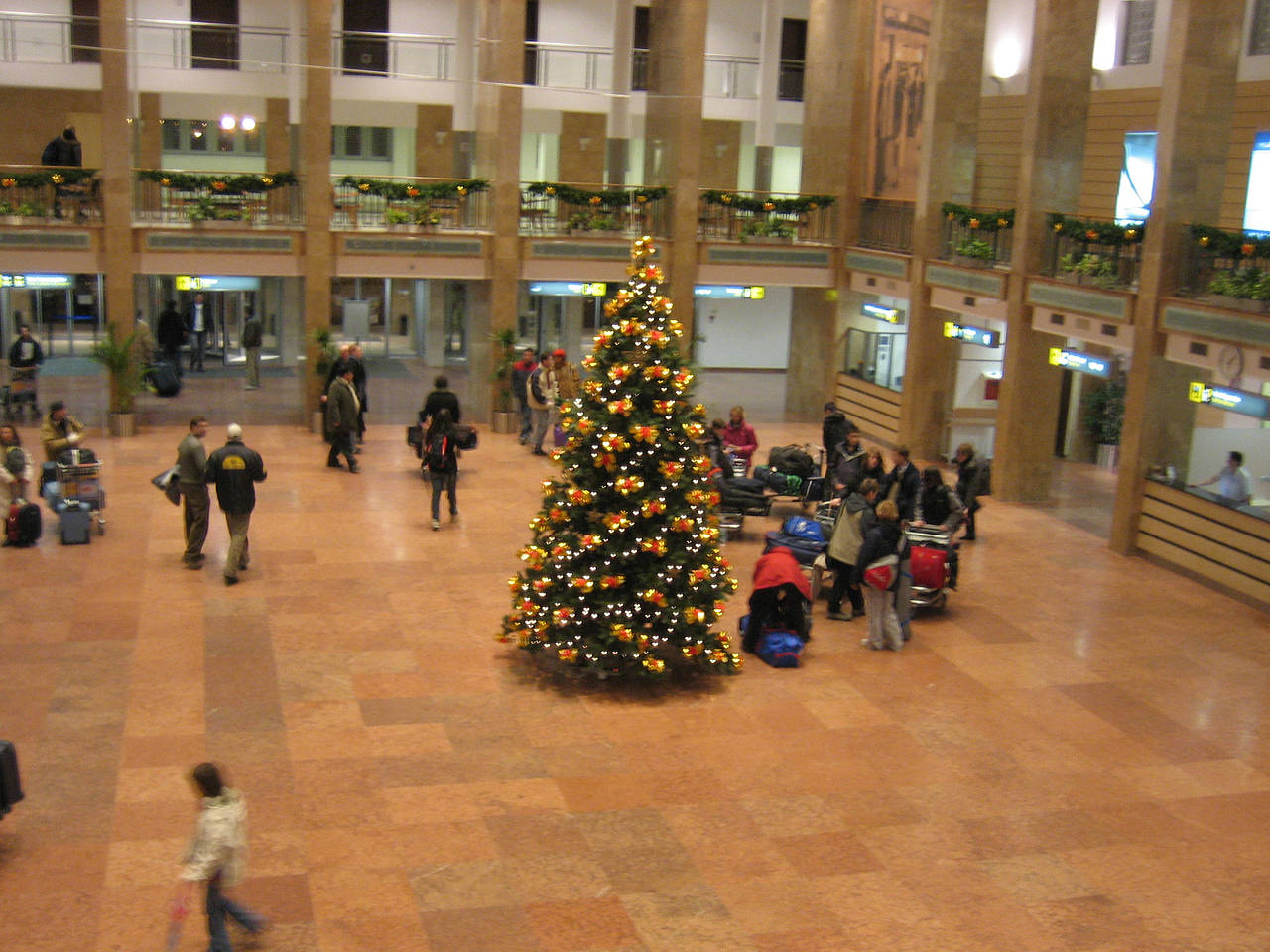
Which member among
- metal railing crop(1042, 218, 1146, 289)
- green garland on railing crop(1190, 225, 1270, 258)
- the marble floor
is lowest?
the marble floor

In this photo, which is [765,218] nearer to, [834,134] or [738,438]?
[834,134]

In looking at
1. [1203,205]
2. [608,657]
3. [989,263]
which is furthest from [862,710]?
[989,263]

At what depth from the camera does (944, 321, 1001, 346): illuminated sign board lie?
21891 mm

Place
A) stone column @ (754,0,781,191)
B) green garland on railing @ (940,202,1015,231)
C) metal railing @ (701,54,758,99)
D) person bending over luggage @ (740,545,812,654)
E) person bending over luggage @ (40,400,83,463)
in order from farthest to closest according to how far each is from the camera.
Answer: metal railing @ (701,54,758,99) < stone column @ (754,0,781,191) < green garland on railing @ (940,202,1015,231) < person bending over luggage @ (40,400,83,463) < person bending over luggage @ (740,545,812,654)

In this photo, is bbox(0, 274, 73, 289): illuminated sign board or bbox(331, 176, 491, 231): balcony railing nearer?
bbox(0, 274, 73, 289): illuminated sign board

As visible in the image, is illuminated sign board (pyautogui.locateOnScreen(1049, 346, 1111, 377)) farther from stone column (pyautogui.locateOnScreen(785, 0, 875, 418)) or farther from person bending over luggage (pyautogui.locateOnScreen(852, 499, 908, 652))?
person bending over luggage (pyautogui.locateOnScreen(852, 499, 908, 652))

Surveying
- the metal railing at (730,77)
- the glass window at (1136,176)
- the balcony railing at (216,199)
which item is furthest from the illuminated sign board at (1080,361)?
the metal railing at (730,77)

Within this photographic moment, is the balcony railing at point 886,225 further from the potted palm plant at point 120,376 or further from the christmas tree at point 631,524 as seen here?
the christmas tree at point 631,524

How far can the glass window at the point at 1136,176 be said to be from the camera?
71.9ft

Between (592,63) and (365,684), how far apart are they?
21223mm

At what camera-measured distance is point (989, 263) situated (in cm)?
2167

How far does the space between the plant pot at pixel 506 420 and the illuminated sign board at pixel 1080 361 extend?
29.7 ft

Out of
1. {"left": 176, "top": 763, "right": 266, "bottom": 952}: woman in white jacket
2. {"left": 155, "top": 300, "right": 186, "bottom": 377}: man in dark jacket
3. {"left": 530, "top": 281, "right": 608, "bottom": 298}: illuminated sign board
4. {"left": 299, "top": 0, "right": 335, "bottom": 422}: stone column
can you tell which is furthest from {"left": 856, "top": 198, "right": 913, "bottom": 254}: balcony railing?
{"left": 176, "top": 763, "right": 266, "bottom": 952}: woman in white jacket

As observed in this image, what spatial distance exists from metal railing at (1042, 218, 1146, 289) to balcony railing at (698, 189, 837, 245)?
22.6 feet
